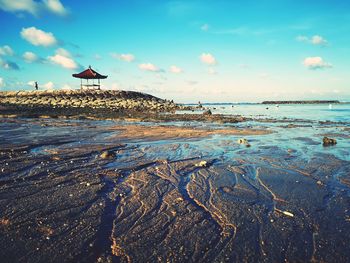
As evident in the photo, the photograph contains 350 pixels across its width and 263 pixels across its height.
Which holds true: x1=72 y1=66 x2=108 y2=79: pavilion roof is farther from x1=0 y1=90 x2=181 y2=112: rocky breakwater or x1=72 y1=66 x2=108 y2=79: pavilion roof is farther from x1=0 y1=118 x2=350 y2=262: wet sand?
x1=0 y1=118 x2=350 y2=262: wet sand

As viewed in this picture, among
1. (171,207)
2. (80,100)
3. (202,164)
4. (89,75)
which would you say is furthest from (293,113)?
(171,207)

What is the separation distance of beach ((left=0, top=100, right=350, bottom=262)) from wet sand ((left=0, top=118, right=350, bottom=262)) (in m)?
0.02

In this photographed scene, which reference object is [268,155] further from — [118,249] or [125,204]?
[118,249]

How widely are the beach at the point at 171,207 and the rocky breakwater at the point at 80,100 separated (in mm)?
24757

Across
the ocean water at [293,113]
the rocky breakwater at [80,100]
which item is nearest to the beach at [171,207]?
the ocean water at [293,113]

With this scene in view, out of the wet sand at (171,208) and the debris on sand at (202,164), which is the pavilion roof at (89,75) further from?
the debris on sand at (202,164)

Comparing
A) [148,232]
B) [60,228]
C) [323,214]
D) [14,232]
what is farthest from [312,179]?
[14,232]

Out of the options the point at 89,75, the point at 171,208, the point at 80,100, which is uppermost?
the point at 89,75

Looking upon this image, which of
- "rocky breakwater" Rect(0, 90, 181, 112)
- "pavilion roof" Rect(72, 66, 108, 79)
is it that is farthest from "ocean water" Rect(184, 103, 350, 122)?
"pavilion roof" Rect(72, 66, 108, 79)

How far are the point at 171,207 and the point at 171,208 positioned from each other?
4cm

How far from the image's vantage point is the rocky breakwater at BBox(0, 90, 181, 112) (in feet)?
106

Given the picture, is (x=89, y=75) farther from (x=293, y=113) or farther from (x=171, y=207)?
(x=171, y=207)

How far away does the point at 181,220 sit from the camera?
12.1 feet

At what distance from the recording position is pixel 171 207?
4125 millimetres
